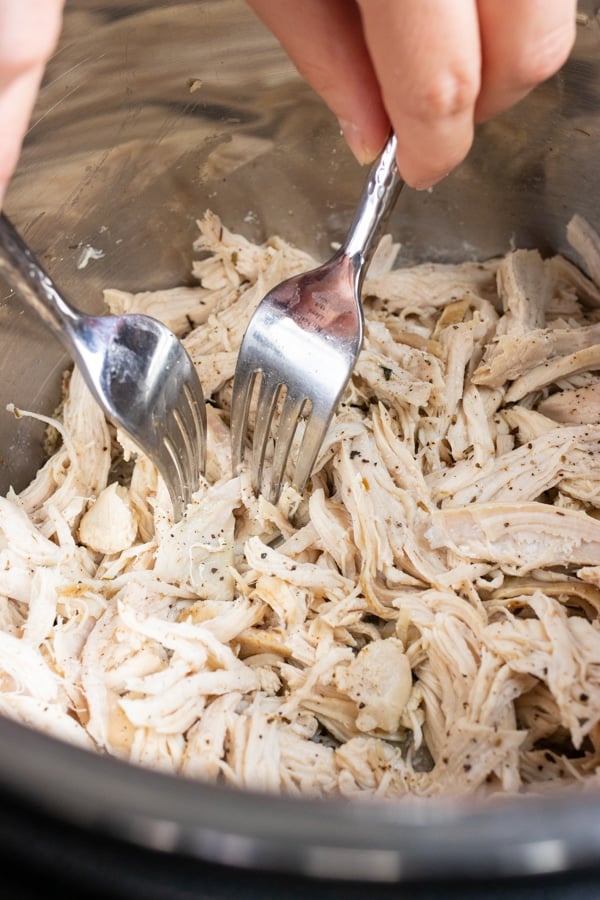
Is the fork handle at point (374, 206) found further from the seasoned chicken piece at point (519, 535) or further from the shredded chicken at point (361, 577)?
the seasoned chicken piece at point (519, 535)

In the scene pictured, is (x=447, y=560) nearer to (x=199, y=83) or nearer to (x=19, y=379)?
(x=19, y=379)

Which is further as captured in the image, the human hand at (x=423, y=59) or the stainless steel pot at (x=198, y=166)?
the stainless steel pot at (x=198, y=166)

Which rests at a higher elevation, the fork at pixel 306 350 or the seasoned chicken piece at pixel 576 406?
the fork at pixel 306 350

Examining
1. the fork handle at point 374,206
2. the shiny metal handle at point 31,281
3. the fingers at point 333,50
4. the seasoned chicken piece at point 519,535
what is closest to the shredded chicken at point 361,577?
the seasoned chicken piece at point 519,535

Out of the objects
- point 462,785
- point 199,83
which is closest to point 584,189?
point 199,83

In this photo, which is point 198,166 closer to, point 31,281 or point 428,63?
point 31,281

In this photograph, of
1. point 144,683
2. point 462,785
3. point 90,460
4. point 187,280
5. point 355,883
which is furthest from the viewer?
point 187,280

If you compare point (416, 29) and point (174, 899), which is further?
point (416, 29)
